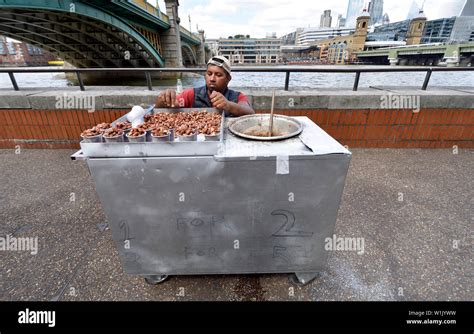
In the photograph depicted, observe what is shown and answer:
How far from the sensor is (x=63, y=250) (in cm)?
234

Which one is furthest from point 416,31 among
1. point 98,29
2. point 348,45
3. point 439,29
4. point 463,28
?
point 98,29

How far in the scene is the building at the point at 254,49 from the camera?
82.4 m

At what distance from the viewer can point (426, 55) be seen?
51969 millimetres

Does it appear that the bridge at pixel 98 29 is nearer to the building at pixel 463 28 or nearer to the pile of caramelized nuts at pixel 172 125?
the pile of caramelized nuts at pixel 172 125

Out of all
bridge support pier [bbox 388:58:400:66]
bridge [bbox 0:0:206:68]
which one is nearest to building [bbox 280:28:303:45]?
bridge support pier [bbox 388:58:400:66]

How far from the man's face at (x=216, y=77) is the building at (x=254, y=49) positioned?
8598 cm

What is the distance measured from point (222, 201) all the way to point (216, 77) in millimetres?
1581

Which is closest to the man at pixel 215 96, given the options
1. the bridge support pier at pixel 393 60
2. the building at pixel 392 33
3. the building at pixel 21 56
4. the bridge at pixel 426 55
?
the bridge at pixel 426 55

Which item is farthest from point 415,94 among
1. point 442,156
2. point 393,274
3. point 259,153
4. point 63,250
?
point 63,250

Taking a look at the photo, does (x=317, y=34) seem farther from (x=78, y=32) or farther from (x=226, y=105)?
(x=226, y=105)

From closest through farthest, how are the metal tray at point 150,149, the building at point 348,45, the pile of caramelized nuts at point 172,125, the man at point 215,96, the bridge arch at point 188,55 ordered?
the metal tray at point 150,149, the pile of caramelized nuts at point 172,125, the man at point 215,96, the bridge arch at point 188,55, the building at point 348,45

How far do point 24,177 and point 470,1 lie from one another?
208 meters

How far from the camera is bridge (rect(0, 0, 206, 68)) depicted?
12296 mm
